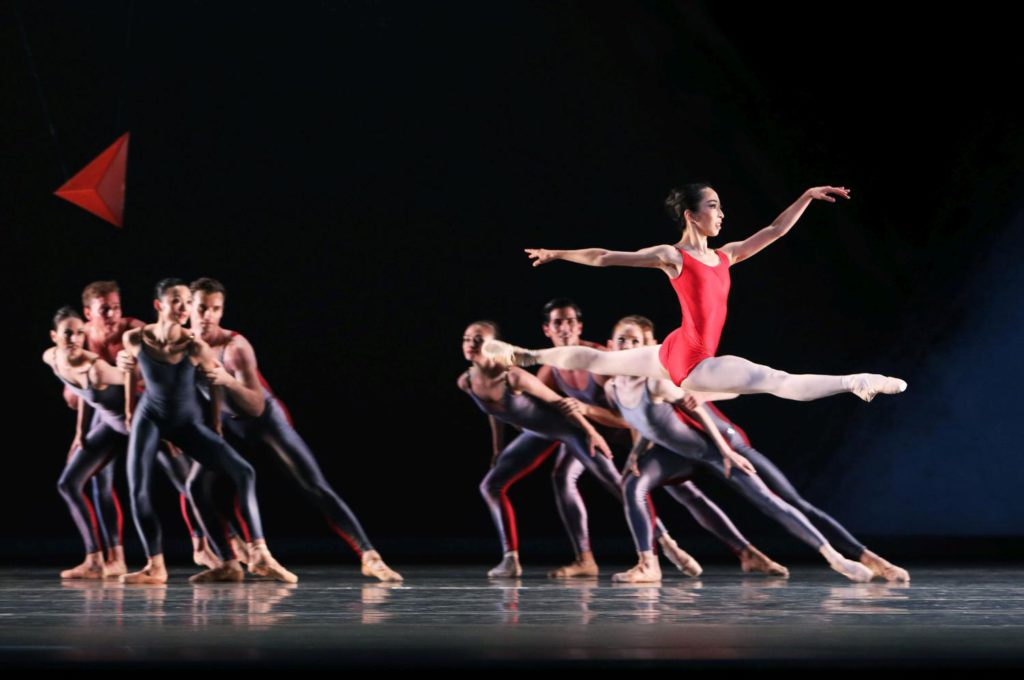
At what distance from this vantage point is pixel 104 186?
8891mm

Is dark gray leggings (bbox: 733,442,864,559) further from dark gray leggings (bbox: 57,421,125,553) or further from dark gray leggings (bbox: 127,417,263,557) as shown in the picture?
dark gray leggings (bbox: 57,421,125,553)

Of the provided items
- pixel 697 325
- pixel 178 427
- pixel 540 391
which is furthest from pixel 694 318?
pixel 178 427

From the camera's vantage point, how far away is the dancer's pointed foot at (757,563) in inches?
260

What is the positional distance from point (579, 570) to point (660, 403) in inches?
33.3

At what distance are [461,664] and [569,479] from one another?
3.58 m

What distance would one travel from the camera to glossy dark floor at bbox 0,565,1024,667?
11.1ft

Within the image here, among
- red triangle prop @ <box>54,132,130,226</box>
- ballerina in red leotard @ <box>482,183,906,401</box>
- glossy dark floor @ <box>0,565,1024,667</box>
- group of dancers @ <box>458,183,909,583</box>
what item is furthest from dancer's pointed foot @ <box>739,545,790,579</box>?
red triangle prop @ <box>54,132,130,226</box>

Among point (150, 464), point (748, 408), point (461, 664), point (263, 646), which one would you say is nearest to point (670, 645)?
point (461, 664)

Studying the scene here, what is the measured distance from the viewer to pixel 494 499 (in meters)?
6.78

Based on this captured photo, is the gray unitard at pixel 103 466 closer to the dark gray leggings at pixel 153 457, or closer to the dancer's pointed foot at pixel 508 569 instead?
the dark gray leggings at pixel 153 457

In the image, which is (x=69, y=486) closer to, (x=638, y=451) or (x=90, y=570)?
(x=90, y=570)

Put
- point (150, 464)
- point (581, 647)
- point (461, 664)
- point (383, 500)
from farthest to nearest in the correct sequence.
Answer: point (383, 500) < point (150, 464) < point (581, 647) < point (461, 664)

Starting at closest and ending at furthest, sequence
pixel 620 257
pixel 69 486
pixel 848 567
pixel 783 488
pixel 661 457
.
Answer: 1. pixel 620 257
2. pixel 848 567
3. pixel 783 488
4. pixel 661 457
5. pixel 69 486

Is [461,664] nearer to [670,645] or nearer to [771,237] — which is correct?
[670,645]
